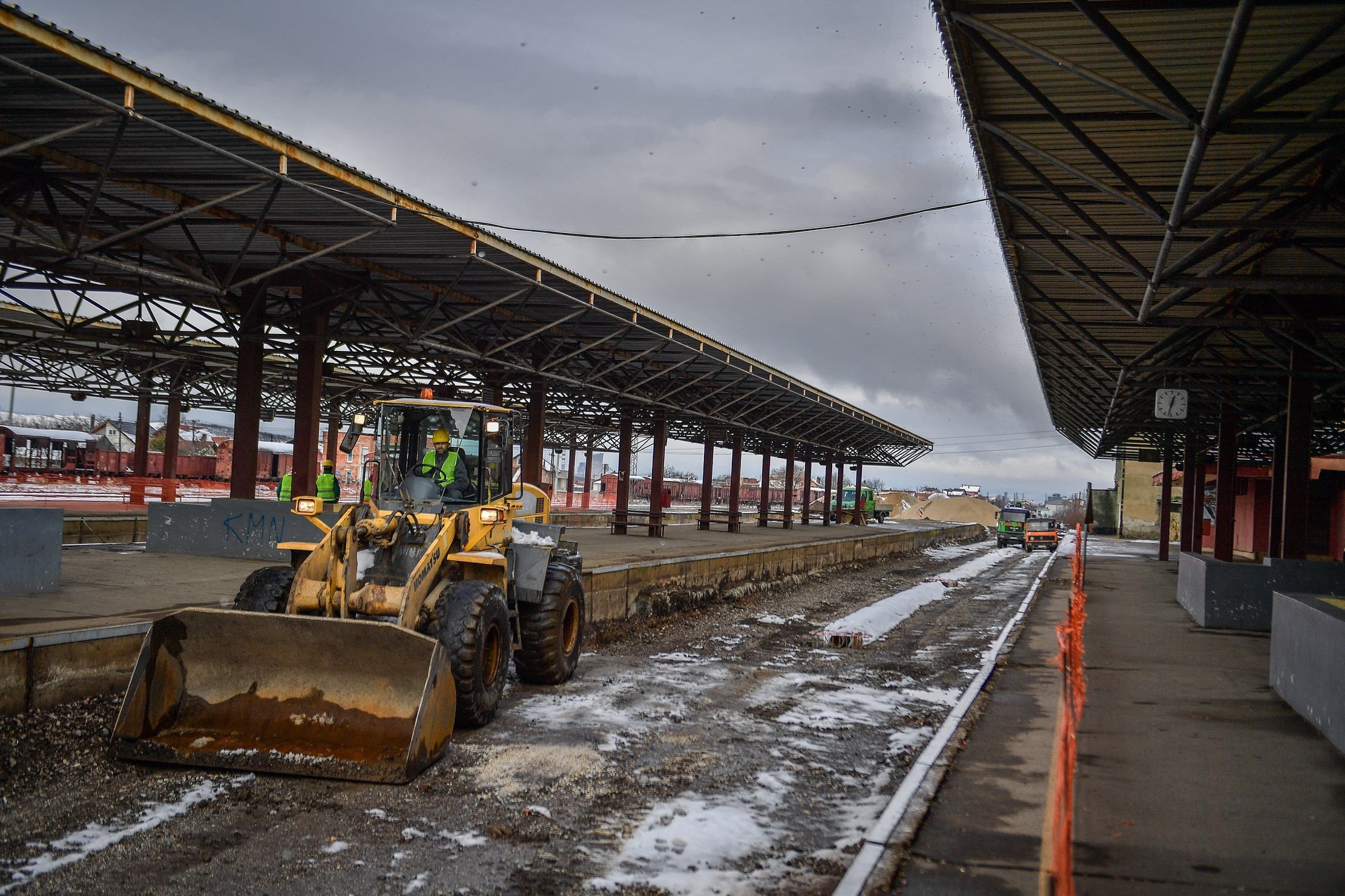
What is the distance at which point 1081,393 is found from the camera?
27797mm

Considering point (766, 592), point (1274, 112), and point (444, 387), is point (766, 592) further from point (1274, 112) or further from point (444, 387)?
point (1274, 112)

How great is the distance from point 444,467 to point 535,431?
53.3 ft

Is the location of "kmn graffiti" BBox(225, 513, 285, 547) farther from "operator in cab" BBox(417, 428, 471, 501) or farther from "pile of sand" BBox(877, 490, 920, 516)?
"pile of sand" BBox(877, 490, 920, 516)

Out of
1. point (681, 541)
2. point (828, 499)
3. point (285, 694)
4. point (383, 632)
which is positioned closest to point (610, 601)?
point (285, 694)

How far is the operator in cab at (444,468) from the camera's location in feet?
29.9

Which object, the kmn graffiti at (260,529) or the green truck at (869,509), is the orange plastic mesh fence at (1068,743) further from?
the green truck at (869,509)

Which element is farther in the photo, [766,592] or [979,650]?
[766,592]

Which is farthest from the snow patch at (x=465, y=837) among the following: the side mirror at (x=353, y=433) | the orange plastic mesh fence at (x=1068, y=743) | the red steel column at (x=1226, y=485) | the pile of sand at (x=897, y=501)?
the pile of sand at (x=897, y=501)

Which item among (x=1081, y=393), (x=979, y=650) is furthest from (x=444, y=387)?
(x=1081, y=393)

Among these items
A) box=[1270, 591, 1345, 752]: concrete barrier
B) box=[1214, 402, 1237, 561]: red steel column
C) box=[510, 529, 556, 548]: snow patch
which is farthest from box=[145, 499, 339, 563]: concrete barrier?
box=[1214, 402, 1237, 561]: red steel column

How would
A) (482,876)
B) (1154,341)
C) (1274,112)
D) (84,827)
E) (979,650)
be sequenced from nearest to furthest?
1. (482,876)
2. (84,827)
3. (1274,112)
4. (979,650)
5. (1154,341)

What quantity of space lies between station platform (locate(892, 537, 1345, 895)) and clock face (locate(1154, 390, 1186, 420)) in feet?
23.5

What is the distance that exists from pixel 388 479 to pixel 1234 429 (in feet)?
71.2

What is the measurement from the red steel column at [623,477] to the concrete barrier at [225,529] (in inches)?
568
